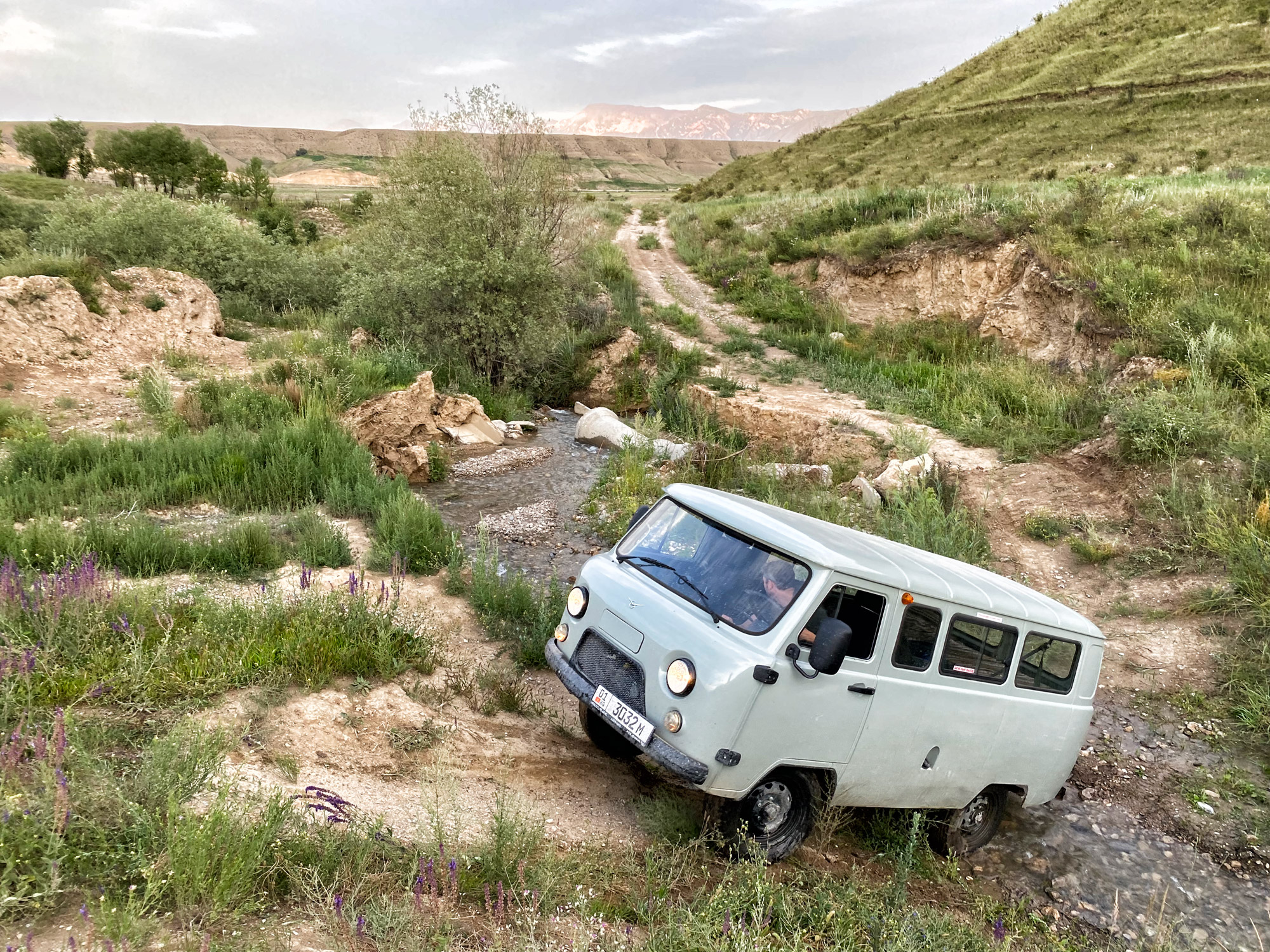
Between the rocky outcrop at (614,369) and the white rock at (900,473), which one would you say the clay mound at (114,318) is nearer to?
the rocky outcrop at (614,369)

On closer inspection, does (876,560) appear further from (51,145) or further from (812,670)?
(51,145)

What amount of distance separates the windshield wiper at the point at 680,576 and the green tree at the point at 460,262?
12144 millimetres

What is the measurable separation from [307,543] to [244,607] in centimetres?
187

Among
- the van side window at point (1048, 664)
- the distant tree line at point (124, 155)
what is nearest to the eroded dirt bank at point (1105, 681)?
the van side window at point (1048, 664)

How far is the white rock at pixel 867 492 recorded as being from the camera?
10578 millimetres

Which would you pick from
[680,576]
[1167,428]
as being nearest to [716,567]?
[680,576]

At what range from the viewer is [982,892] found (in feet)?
16.7

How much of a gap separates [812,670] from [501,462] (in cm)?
1003

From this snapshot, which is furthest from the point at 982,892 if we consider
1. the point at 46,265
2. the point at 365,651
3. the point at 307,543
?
the point at 46,265

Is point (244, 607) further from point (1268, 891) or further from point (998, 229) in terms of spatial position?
point (998, 229)

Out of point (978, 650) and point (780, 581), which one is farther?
point (978, 650)

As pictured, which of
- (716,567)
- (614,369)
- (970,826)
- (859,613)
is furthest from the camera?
(614,369)

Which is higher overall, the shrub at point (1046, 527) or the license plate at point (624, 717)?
the license plate at point (624, 717)

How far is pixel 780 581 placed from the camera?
4.53 m
